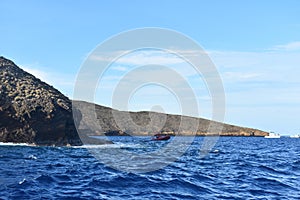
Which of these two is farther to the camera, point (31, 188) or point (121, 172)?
point (121, 172)

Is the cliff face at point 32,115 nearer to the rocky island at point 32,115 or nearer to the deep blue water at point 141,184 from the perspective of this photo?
the rocky island at point 32,115

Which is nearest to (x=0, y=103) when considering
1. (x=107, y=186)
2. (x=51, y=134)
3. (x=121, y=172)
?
(x=51, y=134)

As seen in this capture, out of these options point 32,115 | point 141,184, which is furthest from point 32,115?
point 141,184

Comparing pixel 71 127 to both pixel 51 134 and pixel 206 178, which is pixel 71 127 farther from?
pixel 206 178

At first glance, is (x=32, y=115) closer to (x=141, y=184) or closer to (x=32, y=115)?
(x=32, y=115)

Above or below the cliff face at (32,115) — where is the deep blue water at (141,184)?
below

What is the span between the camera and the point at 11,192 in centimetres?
1588

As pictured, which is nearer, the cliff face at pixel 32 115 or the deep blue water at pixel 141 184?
the deep blue water at pixel 141 184

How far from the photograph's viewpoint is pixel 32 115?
58.6m

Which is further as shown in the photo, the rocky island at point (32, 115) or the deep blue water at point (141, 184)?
the rocky island at point (32, 115)

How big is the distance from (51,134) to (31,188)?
44.7 metres

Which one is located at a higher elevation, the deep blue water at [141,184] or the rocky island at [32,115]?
the rocky island at [32,115]

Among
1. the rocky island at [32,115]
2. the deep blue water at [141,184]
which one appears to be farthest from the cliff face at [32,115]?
the deep blue water at [141,184]

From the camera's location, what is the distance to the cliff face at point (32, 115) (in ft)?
188
